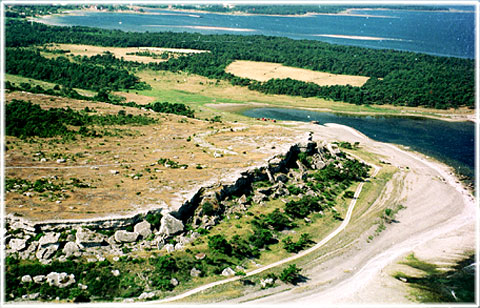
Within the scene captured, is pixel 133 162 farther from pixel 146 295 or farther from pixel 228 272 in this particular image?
pixel 146 295

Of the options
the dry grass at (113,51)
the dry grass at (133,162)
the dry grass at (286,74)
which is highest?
the dry grass at (113,51)

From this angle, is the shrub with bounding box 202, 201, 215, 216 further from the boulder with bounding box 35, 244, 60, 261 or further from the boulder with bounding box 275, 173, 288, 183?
the boulder with bounding box 35, 244, 60, 261

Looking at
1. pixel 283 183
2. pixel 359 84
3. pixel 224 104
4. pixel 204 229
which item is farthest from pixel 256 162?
pixel 359 84

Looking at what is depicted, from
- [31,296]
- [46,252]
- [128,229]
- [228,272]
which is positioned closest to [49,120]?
[128,229]

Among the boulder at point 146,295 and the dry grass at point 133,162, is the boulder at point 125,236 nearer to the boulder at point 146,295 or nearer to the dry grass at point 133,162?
the dry grass at point 133,162

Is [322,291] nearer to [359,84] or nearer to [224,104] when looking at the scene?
[224,104]

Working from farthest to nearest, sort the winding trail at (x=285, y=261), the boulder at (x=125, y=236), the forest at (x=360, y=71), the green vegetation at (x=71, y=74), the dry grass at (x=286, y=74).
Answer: the dry grass at (x=286, y=74)
the green vegetation at (x=71, y=74)
the forest at (x=360, y=71)
the boulder at (x=125, y=236)
the winding trail at (x=285, y=261)

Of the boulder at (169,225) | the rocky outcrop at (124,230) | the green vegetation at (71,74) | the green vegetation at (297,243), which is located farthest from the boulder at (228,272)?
the green vegetation at (71,74)
